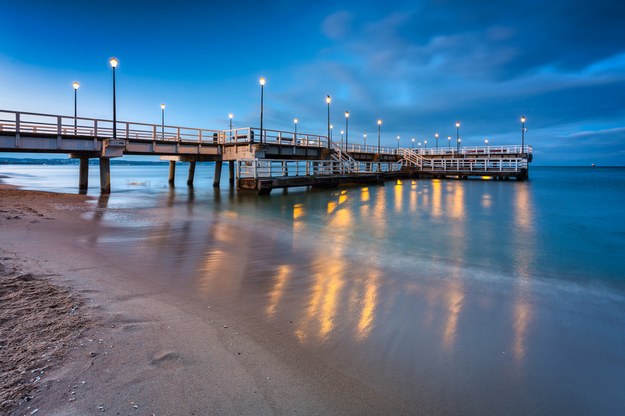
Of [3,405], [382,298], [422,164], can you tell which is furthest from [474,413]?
[422,164]

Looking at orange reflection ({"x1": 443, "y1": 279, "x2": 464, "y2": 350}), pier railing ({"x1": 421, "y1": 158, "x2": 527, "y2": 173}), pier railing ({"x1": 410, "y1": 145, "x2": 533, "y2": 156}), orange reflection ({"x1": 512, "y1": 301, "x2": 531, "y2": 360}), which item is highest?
pier railing ({"x1": 410, "y1": 145, "x2": 533, "y2": 156})

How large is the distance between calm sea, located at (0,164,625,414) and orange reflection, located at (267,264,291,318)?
0.10ft

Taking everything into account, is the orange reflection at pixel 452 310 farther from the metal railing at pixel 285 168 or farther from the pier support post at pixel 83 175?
the pier support post at pixel 83 175

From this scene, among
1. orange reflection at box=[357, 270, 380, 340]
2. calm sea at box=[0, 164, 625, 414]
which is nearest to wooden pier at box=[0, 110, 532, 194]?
→ calm sea at box=[0, 164, 625, 414]

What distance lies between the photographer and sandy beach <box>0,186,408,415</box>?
3.06 meters

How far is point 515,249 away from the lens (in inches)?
428

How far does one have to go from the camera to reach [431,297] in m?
6.12

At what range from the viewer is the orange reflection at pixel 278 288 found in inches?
209

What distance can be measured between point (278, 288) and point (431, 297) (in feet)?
8.49

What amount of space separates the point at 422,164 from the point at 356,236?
4738 centimetres

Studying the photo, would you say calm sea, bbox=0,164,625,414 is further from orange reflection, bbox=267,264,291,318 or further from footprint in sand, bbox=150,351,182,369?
footprint in sand, bbox=150,351,182,369

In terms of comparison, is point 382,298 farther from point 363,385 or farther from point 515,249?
point 515,249

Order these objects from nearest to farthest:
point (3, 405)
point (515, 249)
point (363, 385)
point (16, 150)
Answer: point (3, 405) < point (363, 385) < point (515, 249) < point (16, 150)

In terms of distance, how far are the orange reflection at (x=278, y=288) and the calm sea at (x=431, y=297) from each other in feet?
0.10
